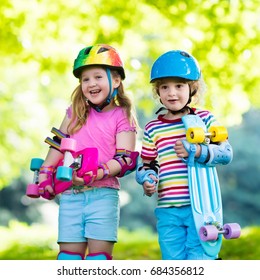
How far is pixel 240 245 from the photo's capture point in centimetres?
809

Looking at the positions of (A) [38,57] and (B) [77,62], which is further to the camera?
(A) [38,57]

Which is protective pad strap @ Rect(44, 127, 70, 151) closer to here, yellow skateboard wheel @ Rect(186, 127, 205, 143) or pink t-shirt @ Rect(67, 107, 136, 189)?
pink t-shirt @ Rect(67, 107, 136, 189)

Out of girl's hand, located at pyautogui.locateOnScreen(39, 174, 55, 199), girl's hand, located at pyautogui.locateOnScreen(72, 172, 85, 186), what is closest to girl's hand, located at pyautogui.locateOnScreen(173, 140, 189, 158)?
girl's hand, located at pyautogui.locateOnScreen(72, 172, 85, 186)

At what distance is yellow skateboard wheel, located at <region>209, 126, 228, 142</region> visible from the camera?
13.8ft

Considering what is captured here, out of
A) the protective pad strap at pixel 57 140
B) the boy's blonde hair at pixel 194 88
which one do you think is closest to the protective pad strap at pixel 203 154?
the boy's blonde hair at pixel 194 88

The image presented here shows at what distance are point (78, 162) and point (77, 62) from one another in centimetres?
81

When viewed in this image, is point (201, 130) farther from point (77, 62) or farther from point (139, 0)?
point (139, 0)

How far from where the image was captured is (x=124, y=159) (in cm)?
444

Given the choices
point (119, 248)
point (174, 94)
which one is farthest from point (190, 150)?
point (119, 248)

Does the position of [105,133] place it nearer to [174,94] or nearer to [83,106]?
[83,106]

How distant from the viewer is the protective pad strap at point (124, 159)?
14.5 feet

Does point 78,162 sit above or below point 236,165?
below

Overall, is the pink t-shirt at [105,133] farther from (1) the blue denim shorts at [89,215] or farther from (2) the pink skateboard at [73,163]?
(2) the pink skateboard at [73,163]
